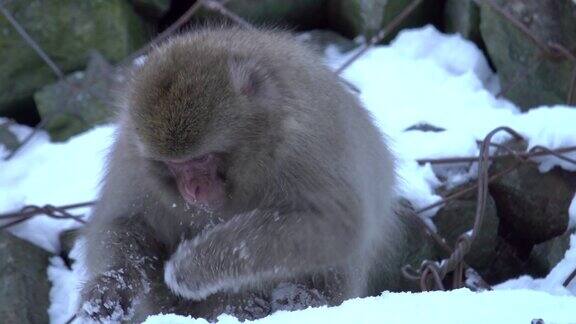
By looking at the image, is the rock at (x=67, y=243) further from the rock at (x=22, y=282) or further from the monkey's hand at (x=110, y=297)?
the monkey's hand at (x=110, y=297)

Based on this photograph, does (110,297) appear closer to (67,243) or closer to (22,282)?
(22,282)

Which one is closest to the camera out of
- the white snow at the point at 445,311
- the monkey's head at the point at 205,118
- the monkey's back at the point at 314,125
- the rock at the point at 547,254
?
the white snow at the point at 445,311

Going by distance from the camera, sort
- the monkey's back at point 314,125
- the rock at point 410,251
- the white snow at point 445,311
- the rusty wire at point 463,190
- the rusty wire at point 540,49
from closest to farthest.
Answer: the white snow at point 445,311, the monkey's back at point 314,125, the rusty wire at point 463,190, the rock at point 410,251, the rusty wire at point 540,49

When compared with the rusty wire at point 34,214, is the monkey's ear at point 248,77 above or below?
above

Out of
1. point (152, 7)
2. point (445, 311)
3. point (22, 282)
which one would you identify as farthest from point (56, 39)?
point (445, 311)

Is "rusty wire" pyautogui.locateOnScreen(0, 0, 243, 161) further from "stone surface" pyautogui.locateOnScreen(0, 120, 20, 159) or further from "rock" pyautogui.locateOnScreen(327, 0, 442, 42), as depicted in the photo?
"rock" pyautogui.locateOnScreen(327, 0, 442, 42)

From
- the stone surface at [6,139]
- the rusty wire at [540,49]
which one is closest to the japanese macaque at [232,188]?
the rusty wire at [540,49]
